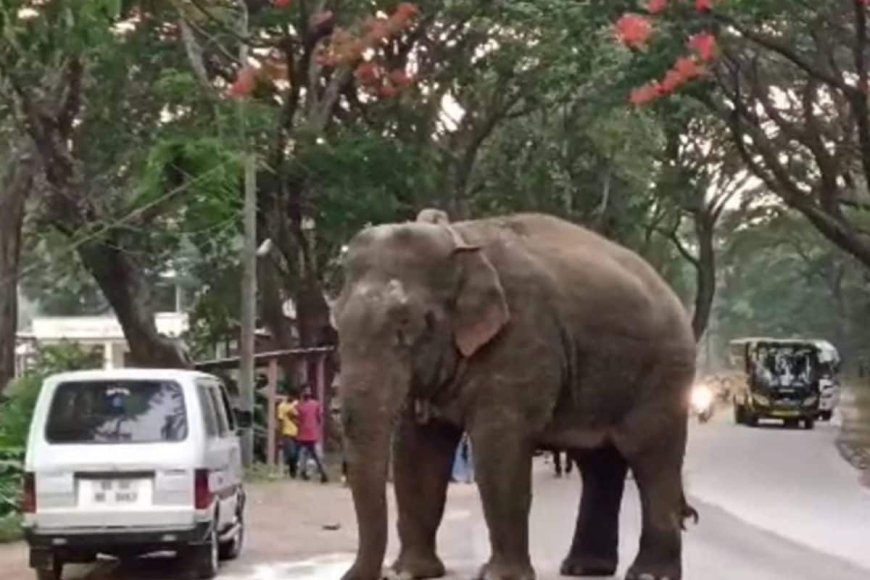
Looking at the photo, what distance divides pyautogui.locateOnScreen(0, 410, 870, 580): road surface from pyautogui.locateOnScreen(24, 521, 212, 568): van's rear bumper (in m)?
1.27

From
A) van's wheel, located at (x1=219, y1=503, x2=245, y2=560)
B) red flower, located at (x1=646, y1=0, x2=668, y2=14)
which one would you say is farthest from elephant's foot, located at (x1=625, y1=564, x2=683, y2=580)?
red flower, located at (x1=646, y1=0, x2=668, y2=14)

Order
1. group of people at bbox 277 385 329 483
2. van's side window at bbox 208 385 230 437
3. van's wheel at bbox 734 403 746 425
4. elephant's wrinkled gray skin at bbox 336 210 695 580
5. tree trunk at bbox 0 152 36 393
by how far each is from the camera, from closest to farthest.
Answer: elephant's wrinkled gray skin at bbox 336 210 695 580
van's side window at bbox 208 385 230 437
tree trunk at bbox 0 152 36 393
group of people at bbox 277 385 329 483
van's wheel at bbox 734 403 746 425

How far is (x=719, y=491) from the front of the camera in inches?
1056

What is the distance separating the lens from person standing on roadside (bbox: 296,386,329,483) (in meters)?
28.8

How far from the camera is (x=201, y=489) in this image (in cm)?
1404

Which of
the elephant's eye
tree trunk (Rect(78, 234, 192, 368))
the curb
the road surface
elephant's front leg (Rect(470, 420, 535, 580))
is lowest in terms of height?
the curb

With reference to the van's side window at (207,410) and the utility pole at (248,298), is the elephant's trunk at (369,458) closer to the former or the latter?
the van's side window at (207,410)

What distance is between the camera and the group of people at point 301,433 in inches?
1141

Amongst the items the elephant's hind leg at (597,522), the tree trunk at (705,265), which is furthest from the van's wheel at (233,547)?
the tree trunk at (705,265)

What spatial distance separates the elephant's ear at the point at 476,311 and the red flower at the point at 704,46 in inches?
436

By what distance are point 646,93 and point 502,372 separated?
12.6 metres

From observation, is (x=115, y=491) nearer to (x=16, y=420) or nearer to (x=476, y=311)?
(x=476, y=311)

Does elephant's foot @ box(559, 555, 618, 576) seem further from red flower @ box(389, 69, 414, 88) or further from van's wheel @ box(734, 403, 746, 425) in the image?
van's wheel @ box(734, 403, 746, 425)

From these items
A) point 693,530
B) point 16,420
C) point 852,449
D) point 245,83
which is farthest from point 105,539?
point 852,449
